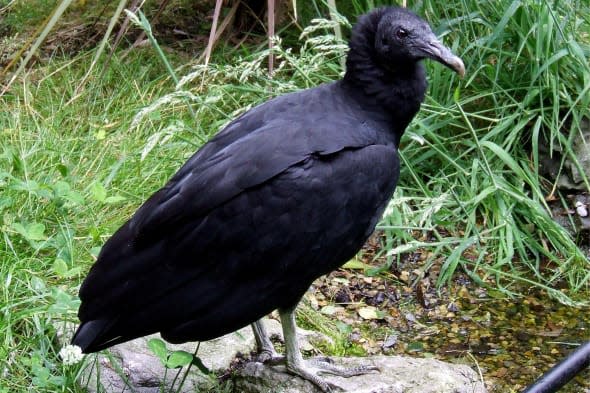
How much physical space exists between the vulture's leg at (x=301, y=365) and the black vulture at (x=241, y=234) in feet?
0.57

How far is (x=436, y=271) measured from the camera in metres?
4.12

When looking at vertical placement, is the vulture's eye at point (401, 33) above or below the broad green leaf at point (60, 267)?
above

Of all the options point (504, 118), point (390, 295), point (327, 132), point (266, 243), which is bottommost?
point (390, 295)

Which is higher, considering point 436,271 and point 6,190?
point 6,190

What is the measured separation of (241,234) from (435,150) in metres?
1.64

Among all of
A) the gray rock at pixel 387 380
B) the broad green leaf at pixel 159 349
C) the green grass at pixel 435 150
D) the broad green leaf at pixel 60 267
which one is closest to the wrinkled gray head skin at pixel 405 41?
the green grass at pixel 435 150

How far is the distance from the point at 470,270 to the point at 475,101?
0.91 m

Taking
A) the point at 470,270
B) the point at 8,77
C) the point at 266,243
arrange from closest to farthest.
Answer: the point at 266,243 → the point at 470,270 → the point at 8,77

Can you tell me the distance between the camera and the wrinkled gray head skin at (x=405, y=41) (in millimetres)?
2994

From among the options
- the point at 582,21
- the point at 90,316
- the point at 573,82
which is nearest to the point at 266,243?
the point at 90,316

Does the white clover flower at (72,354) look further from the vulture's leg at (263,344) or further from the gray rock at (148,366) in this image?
the vulture's leg at (263,344)

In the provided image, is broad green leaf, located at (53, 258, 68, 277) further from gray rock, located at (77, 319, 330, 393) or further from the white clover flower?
the white clover flower

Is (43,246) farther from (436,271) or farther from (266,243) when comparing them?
(436,271)

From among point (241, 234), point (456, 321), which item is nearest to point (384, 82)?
point (241, 234)
